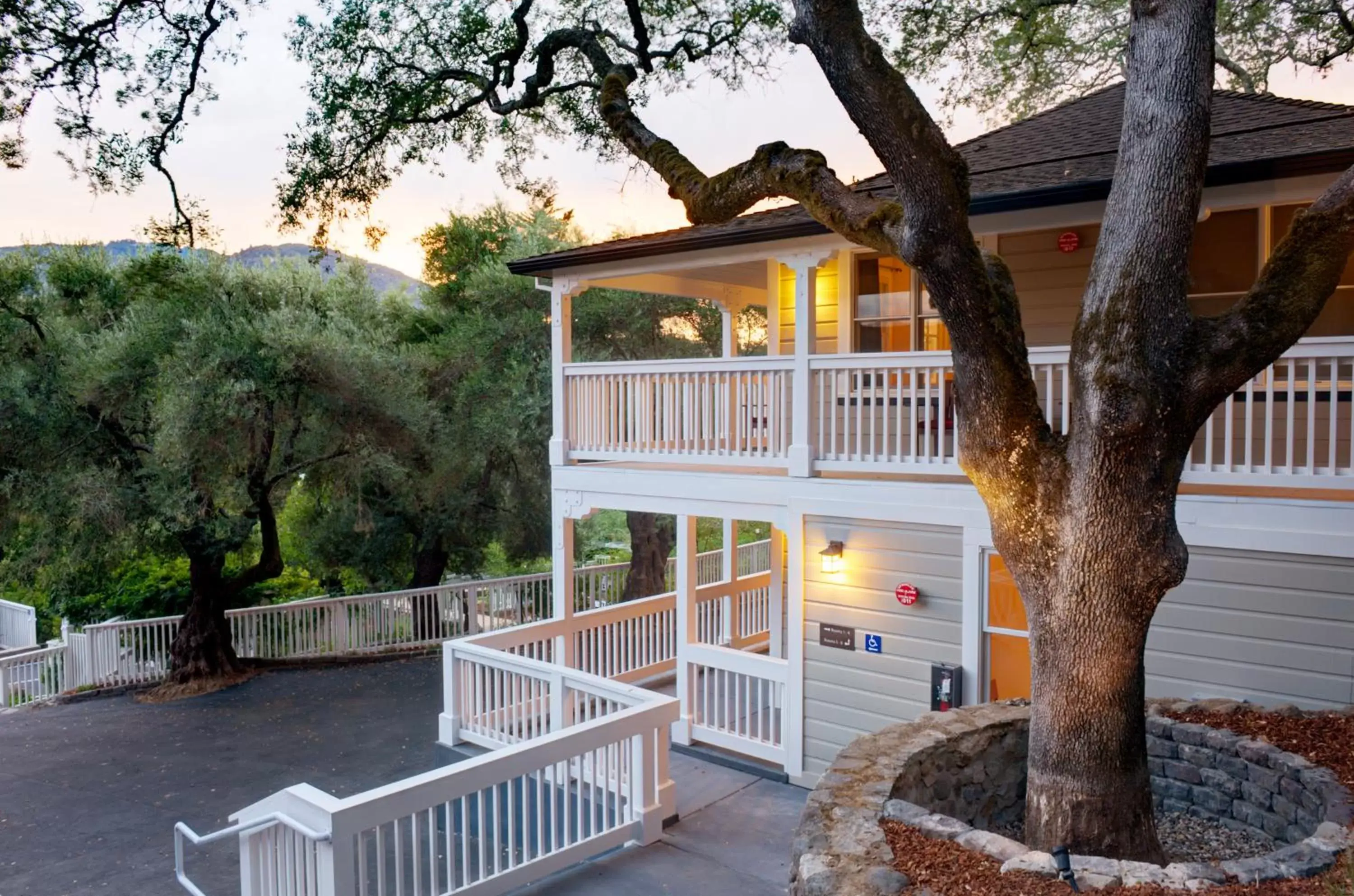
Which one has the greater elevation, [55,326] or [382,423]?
[55,326]

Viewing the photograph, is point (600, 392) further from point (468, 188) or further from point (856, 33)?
point (468, 188)

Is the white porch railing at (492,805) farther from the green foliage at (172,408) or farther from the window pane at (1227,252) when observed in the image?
the green foliage at (172,408)

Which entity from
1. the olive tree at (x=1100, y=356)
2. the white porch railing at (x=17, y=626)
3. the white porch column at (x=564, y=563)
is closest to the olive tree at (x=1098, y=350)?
the olive tree at (x=1100, y=356)

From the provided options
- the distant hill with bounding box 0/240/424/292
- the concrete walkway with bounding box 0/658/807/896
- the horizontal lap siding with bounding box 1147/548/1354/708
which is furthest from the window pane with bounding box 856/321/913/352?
the distant hill with bounding box 0/240/424/292

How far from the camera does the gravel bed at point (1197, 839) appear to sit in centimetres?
462

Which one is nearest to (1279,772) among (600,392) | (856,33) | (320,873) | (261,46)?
(856,33)

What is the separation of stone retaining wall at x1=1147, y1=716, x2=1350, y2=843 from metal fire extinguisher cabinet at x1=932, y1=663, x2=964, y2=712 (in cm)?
168

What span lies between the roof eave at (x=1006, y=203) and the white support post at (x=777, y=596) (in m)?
3.56

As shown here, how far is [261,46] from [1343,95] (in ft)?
47.5

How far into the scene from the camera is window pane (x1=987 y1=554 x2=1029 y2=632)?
726cm

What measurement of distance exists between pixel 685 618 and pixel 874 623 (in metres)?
2.13

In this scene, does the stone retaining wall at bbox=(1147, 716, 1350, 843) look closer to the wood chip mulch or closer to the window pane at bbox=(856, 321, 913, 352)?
the wood chip mulch

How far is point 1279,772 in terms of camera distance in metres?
4.60

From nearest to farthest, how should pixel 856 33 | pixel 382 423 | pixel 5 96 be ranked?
1. pixel 856 33
2. pixel 5 96
3. pixel 382 423
